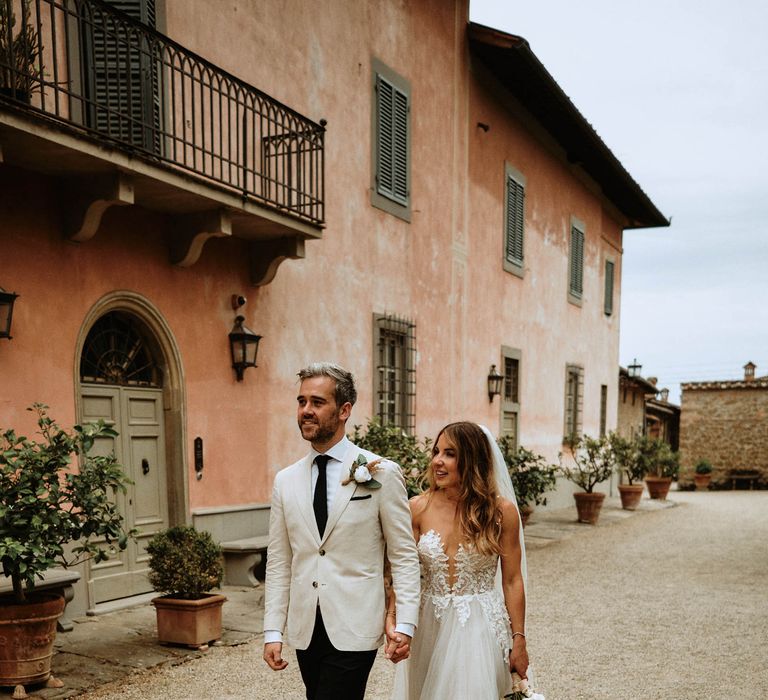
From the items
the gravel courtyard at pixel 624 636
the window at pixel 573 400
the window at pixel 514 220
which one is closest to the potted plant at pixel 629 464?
the window at pixel 573 400

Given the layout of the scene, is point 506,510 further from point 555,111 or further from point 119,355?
point 555,111

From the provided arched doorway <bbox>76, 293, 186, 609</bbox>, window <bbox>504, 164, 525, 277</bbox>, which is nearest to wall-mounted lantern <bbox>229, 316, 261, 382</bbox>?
arched doorway <bbox>76, 293, 186, 609</bbox>

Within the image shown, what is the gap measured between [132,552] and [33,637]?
2.21m

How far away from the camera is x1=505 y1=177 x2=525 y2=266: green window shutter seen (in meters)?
13.9

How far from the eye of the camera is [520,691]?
3080 mm

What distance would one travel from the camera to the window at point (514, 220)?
45.2 ft

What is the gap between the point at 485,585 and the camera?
316cm

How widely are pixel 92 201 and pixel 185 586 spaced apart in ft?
9.67

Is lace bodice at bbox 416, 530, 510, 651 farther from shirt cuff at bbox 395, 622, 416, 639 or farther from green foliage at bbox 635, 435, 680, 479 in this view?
green foliage at bbox 635, 435, 680, 479

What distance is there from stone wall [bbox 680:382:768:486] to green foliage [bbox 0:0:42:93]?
2609 cm

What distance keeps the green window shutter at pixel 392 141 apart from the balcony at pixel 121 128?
229cm

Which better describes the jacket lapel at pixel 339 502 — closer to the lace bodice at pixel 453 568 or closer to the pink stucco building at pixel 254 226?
the lace bodice at pixel 453 568

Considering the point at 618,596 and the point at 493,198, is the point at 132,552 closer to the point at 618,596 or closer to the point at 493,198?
→ the point at 618,596

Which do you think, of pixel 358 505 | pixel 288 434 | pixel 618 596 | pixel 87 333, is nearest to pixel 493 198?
pixel 288 434
